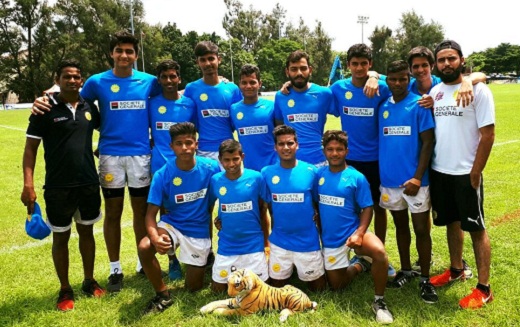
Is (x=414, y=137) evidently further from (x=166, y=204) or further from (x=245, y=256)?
(x=166, y=204)

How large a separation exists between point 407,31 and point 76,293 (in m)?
76.4

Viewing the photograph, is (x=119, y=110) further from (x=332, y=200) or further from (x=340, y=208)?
(x=340, y=208)

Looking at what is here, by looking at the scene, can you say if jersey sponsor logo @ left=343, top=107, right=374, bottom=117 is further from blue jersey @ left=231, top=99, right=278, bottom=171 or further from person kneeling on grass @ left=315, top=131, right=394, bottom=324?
blue jersey @ left=231, top=99, right=278, bottom=171

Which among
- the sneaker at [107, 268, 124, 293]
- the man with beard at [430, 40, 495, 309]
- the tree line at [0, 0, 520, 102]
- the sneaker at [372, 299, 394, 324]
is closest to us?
the sneaker at [372, 299, 394, 324]

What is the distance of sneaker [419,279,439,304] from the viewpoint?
12.3 feet

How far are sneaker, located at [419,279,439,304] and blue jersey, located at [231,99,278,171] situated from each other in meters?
2.10

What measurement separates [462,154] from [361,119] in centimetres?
112

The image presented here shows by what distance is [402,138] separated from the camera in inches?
157

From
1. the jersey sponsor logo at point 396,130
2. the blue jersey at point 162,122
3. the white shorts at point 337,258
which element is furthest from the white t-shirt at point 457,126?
the blue jersey at point 162,122

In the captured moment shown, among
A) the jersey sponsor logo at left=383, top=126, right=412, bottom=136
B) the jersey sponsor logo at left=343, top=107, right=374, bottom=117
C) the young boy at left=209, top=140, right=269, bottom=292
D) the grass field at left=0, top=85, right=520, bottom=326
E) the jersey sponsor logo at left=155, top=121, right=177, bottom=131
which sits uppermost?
the jersey sponsor logo at left=343, top=107, right=374, bottom=117

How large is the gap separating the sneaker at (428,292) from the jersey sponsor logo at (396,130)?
4.85 feet

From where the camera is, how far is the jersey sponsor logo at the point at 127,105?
4.38 m

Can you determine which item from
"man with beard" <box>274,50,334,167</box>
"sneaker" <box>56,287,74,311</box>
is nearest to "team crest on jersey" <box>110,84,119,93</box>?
"man with beard" <box>274,50,334,167</box>

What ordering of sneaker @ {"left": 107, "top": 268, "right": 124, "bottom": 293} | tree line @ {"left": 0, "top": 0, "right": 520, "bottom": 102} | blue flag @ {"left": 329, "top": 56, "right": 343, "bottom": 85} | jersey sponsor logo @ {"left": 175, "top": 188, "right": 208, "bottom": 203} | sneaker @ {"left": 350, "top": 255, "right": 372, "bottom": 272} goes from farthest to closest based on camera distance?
tree line @ {"left": 0, "top": 0, "right": 520, "bottom": 102}
blue flag @ {"left": 329, "top": 56, "right": 343, "bottom": 85}
sneaker @ {"left": 350, "top": 255, "right": 372, "bottom": 272}
sneaker @ {"left": 107, "top": 268, "right": 124, "bottom": 293}
jersey sponsor logo @ {"left": 175, "top": 188, "right": 208, "bottom": 203}
